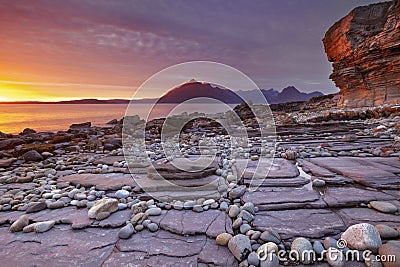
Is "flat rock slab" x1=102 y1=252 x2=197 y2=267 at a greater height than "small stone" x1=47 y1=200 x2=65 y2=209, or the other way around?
"small stone" x1=47 y1=200 x2=65 y2=209

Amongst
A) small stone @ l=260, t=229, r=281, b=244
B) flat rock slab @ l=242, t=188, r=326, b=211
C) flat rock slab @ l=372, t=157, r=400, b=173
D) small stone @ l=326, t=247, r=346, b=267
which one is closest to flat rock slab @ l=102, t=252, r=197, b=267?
small stone @ l=260, t=229, r=281, b=244

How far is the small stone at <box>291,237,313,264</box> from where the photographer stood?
144cm

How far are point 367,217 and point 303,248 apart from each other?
823 millimetres

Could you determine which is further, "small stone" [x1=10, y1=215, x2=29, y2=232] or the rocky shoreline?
"small stone" [x1=10, y1=215, x2=29, y2=232]

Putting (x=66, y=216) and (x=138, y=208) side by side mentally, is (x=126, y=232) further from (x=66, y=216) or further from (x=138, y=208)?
(x=66, y=216)

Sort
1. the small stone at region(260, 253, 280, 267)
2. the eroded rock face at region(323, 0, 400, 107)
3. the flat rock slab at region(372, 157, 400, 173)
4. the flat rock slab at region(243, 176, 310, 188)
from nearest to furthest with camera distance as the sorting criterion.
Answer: the small stone at region(260, 253, 280, 267), the flat rock slab at region(243, 176, 310, 188), the flat rock slab at region(372, 157, 400, 173), the eroded rock face at region(323, 0, 400, 107)

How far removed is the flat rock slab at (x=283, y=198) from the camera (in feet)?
7.11

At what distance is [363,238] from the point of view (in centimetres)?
150

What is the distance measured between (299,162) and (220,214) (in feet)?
7.31

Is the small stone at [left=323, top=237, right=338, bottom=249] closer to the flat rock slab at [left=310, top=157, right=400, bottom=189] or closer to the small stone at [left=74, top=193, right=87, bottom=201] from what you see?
the flat rock slab at [left=310, top=157, right=400, bottom=189]

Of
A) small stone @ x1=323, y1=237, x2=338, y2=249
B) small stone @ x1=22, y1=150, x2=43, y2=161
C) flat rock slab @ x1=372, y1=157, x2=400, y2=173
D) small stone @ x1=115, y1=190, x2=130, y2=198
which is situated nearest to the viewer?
small stone @ x1=323, y1=237, x2=338, y2=249

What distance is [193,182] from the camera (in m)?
2.92

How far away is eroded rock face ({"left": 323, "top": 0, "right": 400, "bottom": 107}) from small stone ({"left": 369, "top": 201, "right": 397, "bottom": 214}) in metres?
14.9

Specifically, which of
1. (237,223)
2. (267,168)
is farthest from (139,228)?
(267,168)
